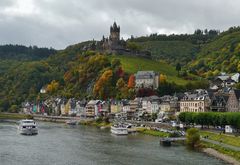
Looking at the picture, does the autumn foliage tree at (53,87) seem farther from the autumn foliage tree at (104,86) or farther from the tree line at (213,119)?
the tree line at (213,119)

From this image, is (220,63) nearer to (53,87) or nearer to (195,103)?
(53,87)

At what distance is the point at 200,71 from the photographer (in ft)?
595

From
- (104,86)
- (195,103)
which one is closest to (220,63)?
(104,86)

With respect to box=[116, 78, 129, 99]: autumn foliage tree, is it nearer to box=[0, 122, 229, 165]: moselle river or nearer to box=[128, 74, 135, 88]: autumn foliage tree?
box=[128, 74, 135, 88]: autumn foliage tree

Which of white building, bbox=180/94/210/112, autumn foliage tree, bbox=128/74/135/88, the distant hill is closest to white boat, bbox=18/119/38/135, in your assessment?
white building, bbox=180/94/210/112

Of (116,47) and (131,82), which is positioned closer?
(131,82)

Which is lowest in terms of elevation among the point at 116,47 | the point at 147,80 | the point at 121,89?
the point at 121,89

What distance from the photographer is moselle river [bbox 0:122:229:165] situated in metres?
53.6

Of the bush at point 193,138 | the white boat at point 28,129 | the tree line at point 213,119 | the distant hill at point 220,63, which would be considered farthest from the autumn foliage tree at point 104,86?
the bush at point 193,138

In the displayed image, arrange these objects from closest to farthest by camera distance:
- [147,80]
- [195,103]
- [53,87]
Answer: [195,103] < [147,80] < [53,87]

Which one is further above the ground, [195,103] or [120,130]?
[195,103]

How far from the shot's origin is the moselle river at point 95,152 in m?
53.6

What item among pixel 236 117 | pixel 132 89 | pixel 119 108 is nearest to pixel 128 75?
pixel 132 89

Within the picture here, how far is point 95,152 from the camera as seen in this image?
62469 millimetres
